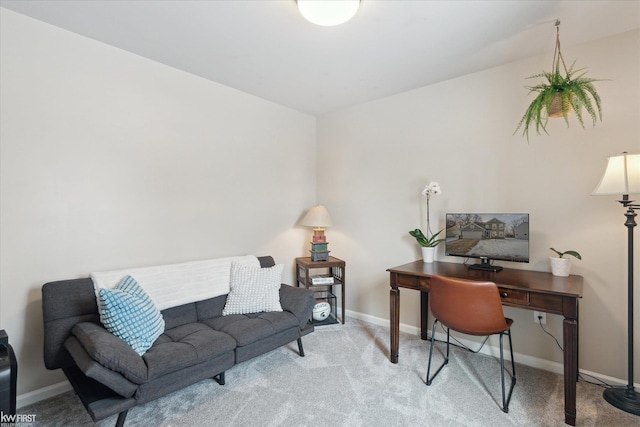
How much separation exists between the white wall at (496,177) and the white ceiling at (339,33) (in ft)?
0.86

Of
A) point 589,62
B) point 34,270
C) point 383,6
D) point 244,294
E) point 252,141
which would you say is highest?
point 383,6

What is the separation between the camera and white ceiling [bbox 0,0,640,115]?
188 cm

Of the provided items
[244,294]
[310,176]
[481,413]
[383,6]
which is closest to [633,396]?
[481,413]

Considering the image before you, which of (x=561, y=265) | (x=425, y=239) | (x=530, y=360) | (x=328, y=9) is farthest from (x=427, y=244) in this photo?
(x=328, y=9)

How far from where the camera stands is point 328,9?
1.73 meters

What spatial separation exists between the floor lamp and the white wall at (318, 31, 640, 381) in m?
0.28

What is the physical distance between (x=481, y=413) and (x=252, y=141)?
3.07 meters

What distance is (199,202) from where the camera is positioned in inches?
113

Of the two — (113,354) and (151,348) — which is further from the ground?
(113,354)

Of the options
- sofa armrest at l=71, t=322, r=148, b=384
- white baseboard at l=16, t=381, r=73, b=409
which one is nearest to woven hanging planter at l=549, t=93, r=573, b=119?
sofa armrest at l=71, t=322, r=148, b=384

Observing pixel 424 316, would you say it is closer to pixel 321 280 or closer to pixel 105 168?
pixel 321 280

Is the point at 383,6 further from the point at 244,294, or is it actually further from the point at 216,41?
the point at 244,294

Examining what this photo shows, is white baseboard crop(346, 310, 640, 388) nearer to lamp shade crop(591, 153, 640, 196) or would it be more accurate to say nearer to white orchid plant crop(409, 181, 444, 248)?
white orchid plant crop(409, 181, 444, 248)

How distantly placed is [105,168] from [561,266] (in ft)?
11.6
